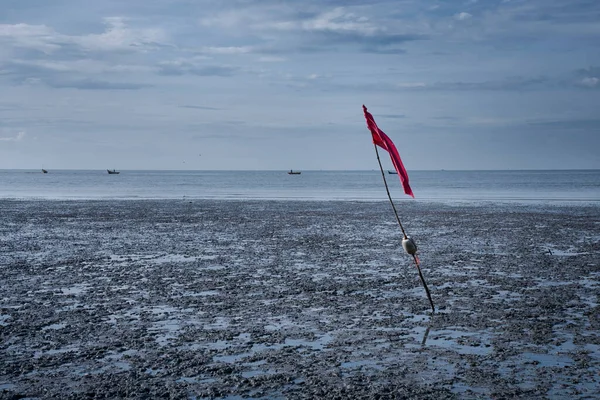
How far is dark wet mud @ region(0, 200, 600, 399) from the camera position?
8.23 metres

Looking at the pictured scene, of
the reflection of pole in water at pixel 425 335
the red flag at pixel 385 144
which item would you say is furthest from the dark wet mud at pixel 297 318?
the red flag at pixel 385 144

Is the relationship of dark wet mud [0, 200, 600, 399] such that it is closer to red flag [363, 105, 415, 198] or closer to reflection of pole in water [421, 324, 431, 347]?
reflection of pole in water [421, 324, 431, 347]

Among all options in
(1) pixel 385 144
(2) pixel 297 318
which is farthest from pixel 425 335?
(1) pixel 385 144

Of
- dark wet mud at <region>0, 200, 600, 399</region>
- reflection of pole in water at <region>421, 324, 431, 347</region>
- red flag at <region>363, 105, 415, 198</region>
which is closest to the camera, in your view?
dark wet mud at <region>0, 200, 600, 399</region>

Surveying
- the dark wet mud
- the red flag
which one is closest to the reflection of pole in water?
the dark wet mud

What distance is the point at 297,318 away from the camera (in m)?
12.0

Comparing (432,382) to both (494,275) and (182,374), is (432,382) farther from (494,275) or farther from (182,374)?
(494,275)

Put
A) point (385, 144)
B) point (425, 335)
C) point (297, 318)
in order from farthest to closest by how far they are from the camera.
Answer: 1. point (385, 144)
2. point (297, 318)
3. point (425, 335)

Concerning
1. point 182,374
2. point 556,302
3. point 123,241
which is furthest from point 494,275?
point 123,241

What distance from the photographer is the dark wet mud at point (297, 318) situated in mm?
8234

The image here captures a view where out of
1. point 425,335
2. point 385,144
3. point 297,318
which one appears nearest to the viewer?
point 425,335

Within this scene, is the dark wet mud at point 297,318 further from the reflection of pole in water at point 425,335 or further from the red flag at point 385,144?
the red flag at point 385,144

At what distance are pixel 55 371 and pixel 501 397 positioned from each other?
6.11 metres

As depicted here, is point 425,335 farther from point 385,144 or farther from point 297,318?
point 385,144
